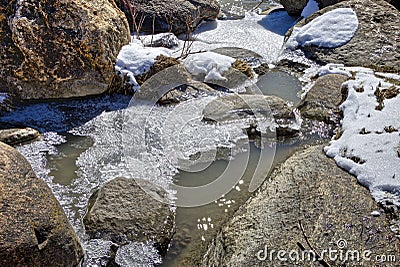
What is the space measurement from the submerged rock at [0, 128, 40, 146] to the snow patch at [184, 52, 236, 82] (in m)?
3.01


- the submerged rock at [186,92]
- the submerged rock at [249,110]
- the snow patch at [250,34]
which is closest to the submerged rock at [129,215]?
the submerged rock at [249,110]

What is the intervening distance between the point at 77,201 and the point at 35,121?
2022 mm

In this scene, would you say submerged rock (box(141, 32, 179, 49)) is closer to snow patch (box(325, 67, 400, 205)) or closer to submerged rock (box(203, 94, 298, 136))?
submerged rock (box(203, 94, 298, 136))

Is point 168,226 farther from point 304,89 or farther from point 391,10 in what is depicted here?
point 391,10

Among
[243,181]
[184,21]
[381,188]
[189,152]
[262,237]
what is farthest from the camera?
[184,21]

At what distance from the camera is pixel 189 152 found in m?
5.98

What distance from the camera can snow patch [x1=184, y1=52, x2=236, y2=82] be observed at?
25.3ft

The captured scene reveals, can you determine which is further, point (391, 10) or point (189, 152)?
point (391, 10)

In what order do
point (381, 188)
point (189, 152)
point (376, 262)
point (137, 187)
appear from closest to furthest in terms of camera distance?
point (376, 262), point (381, 188), point (137, 187), point (189, 152)

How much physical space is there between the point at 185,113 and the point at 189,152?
1.02 metres

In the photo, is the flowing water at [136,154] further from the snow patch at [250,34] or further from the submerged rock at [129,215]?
the snow patch at [250,34]

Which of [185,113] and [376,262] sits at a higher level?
[376,262]

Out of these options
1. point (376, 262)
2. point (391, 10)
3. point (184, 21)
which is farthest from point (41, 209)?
point (391, 10)

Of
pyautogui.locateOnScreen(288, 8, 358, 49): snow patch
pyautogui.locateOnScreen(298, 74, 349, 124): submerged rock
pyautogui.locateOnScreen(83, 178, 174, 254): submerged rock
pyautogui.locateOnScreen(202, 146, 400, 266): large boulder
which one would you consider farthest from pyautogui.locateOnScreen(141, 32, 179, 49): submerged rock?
pyautogui.locateOnScreen(202, 146, 400, 266): large boulder
